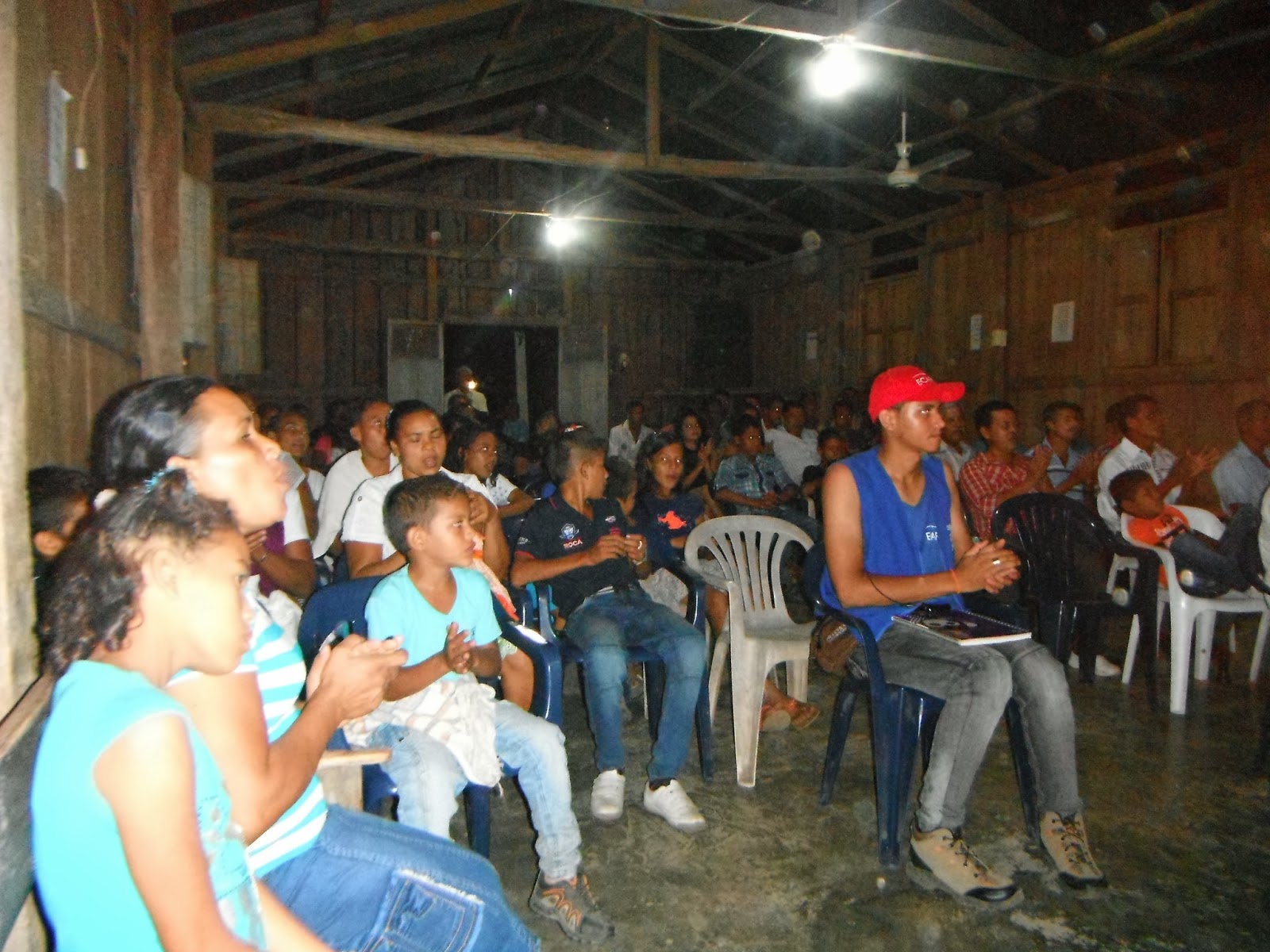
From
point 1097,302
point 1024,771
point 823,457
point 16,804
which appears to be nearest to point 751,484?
point 823,457

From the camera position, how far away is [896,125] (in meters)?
8.51

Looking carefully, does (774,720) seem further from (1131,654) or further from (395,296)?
(395,296)

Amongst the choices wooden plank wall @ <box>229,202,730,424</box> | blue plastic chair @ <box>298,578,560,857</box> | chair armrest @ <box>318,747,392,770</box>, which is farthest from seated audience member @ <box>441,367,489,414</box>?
chair armrest @ <box>318,747,392,770</box>

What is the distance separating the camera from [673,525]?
14.2 feet

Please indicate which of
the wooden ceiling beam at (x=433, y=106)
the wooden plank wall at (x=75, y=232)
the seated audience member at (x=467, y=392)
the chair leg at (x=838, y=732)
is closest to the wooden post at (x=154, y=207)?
the wooden plank wall at (x=75, y=232)

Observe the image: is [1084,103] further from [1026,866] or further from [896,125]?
[1026,866]

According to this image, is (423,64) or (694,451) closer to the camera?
(694,451)

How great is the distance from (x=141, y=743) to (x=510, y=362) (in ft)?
49.0

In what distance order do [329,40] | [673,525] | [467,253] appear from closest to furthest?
[673,525] → [329,40] → [467,253]

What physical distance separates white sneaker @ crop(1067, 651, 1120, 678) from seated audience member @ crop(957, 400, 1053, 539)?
2.67 ft

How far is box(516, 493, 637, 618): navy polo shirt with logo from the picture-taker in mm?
3682

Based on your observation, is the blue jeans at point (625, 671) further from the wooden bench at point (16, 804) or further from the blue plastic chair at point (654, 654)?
the wooden bench at point (16, 804)

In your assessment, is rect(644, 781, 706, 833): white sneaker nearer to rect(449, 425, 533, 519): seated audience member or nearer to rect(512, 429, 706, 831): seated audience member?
rect(512, 429, 706, 831): seated audience member

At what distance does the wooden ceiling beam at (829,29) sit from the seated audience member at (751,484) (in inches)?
111
